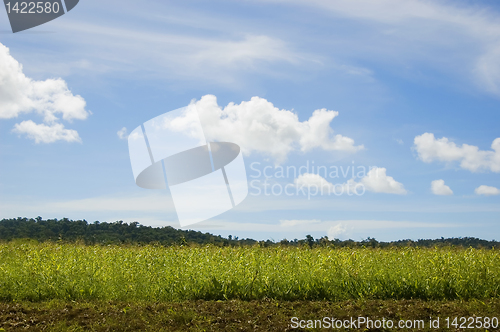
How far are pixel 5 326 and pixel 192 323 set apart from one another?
3.10 metres

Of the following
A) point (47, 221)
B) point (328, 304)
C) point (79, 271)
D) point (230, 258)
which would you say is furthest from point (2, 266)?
point (47, 221)

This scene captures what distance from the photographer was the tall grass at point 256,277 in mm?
8258

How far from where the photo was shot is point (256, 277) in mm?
8633

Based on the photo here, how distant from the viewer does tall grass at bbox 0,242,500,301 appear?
8.26 metres

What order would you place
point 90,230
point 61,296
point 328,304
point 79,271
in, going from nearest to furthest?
1. point 328,304
2. point 61,296
3. point 79,271
4. point 90,230

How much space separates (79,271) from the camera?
945cm

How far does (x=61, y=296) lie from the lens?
28.1 feet

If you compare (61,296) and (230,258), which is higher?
(230,258)

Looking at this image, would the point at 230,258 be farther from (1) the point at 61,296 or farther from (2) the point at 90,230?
→ (2) the point at 90,230

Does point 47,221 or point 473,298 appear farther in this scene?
point 47,221

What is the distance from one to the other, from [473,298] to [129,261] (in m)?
8.00

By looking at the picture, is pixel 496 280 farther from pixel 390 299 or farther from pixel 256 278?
pixel 256 278

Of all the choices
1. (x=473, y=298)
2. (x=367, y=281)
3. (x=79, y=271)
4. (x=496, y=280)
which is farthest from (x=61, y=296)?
(x=496, y=280)

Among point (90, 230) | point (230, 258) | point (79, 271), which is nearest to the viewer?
point (79, 271)
